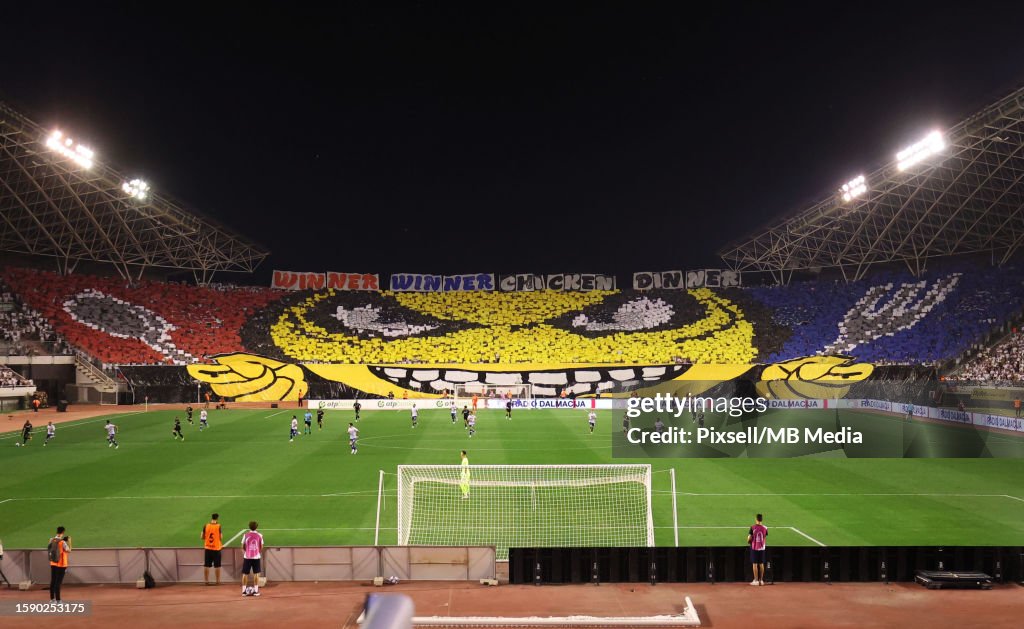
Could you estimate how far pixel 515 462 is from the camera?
100ft

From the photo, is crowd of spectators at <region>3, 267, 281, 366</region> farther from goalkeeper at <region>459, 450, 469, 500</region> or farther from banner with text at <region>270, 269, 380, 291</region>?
goalkeeper at <region>459, 450, 469, 500</region>

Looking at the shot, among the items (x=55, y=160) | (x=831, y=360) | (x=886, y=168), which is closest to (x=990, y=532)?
(x=886, y=168)

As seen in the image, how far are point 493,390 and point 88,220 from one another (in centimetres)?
3617

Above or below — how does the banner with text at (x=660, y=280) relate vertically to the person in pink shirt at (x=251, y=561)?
above

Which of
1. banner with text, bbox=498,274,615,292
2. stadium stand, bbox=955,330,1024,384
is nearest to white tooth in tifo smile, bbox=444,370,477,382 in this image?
banner with text, bbox=498,274,615,292

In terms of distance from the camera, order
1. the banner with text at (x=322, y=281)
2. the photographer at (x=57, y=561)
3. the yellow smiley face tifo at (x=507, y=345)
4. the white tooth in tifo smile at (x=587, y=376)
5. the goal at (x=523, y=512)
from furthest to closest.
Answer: the banner with text at (x=322, y=281)
the white tooth in tifo smile at (x=587, y=376)
the yellow smiley face tifo at (x=507, y=345)
the goal at (x=523, y=512)
the photographer at (x=57, y=561)

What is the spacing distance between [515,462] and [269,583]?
1645 cm

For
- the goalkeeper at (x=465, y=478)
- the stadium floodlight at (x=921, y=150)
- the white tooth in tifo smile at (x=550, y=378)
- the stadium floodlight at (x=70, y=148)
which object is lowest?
the goalkeeper at (x=465, y=478)

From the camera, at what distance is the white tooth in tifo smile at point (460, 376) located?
202 feet

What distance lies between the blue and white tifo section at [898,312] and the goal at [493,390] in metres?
21.3

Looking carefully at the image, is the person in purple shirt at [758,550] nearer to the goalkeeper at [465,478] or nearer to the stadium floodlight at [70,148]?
the goalkeeper at [465,478]

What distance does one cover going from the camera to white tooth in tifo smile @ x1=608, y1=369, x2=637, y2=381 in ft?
201

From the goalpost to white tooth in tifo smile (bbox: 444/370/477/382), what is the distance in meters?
0.34

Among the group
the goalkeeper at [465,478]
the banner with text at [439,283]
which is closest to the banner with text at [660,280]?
the banner with text at [439,283]
